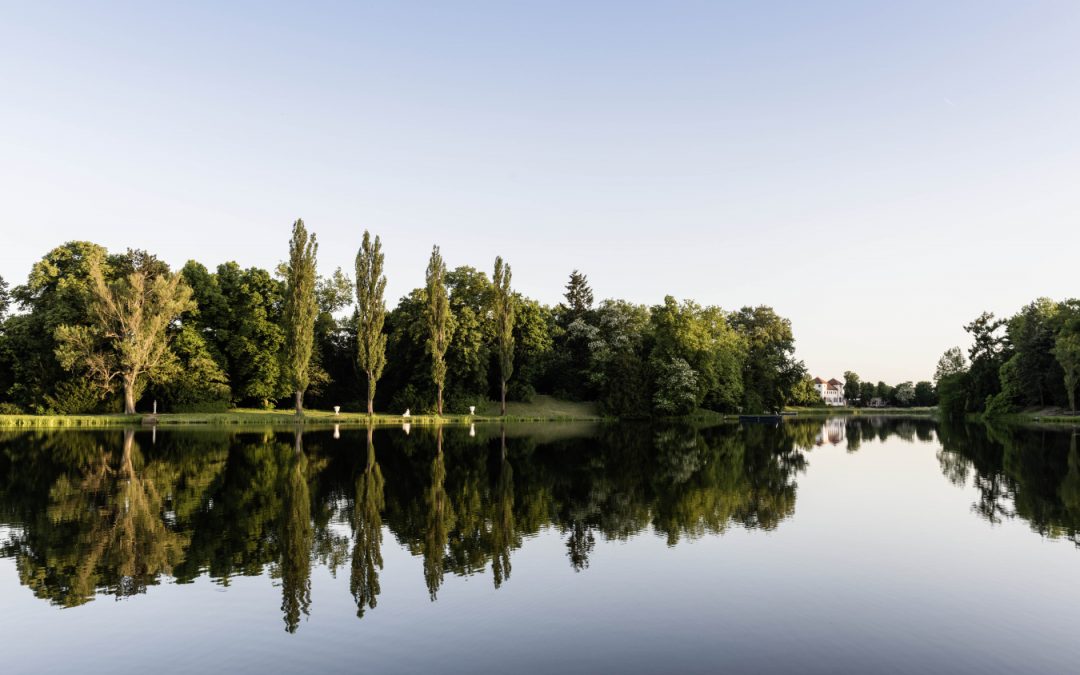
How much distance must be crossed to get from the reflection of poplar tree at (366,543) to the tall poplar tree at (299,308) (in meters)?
40.2

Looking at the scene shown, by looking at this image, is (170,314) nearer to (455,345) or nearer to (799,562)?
(455,345)

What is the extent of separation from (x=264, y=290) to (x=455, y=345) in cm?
2087

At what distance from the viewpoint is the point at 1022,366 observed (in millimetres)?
79500

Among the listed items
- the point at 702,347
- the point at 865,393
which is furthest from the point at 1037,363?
the point at 865,393

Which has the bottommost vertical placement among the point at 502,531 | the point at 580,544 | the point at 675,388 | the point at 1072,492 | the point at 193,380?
the point at 1072,492

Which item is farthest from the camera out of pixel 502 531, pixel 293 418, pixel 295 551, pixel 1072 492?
pixel 293 418

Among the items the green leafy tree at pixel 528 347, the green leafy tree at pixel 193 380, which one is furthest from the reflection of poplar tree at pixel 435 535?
the green leafy tree at pixel 528 347

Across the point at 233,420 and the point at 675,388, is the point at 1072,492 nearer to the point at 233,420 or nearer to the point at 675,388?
the point at 233,420

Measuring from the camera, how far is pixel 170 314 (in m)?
58.8

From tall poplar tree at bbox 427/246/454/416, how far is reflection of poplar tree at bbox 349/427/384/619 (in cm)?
4308

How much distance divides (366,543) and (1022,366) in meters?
90.5

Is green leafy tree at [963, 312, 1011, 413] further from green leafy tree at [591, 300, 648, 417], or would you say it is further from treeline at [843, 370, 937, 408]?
treeline at [843, 370, 937, 408]

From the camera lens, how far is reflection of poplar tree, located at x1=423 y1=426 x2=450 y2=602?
11680 mm

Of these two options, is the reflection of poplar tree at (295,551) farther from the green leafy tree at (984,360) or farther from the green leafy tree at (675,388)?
the green leafy tree at (984,360)
